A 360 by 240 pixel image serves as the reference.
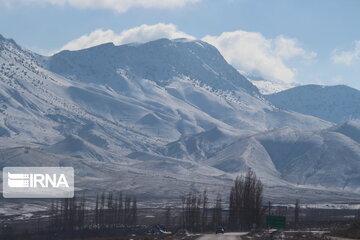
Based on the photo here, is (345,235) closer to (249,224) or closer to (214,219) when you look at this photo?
(249,224)

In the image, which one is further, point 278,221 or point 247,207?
point 247,207

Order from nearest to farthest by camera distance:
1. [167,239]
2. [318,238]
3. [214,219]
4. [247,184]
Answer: [318,238] → [167,239] → [247,184] → [214,219]

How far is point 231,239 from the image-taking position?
347 ft

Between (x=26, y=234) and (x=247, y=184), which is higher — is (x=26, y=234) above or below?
below

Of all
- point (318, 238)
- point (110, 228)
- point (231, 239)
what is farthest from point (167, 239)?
point (110, 228)

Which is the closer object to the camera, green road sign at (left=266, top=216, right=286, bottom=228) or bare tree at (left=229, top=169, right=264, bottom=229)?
green road sign at (left=266, top=216, right=286, bottom=228)

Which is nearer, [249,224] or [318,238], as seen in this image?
[318,238]

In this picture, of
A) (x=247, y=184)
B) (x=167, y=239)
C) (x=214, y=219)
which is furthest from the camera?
(x=214, y=219)

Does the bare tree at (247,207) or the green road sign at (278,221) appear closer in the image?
→ the green road sign at (278,221)

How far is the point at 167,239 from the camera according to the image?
119m

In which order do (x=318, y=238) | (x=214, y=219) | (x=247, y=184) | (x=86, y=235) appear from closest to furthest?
(x=318, y=238), (x=86, y=235), (x=247, y=184), (x=214, y=219)

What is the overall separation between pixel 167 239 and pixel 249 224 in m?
53.9

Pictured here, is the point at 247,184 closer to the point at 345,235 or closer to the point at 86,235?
the point at 86,235

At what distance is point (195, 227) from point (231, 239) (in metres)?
72.5
